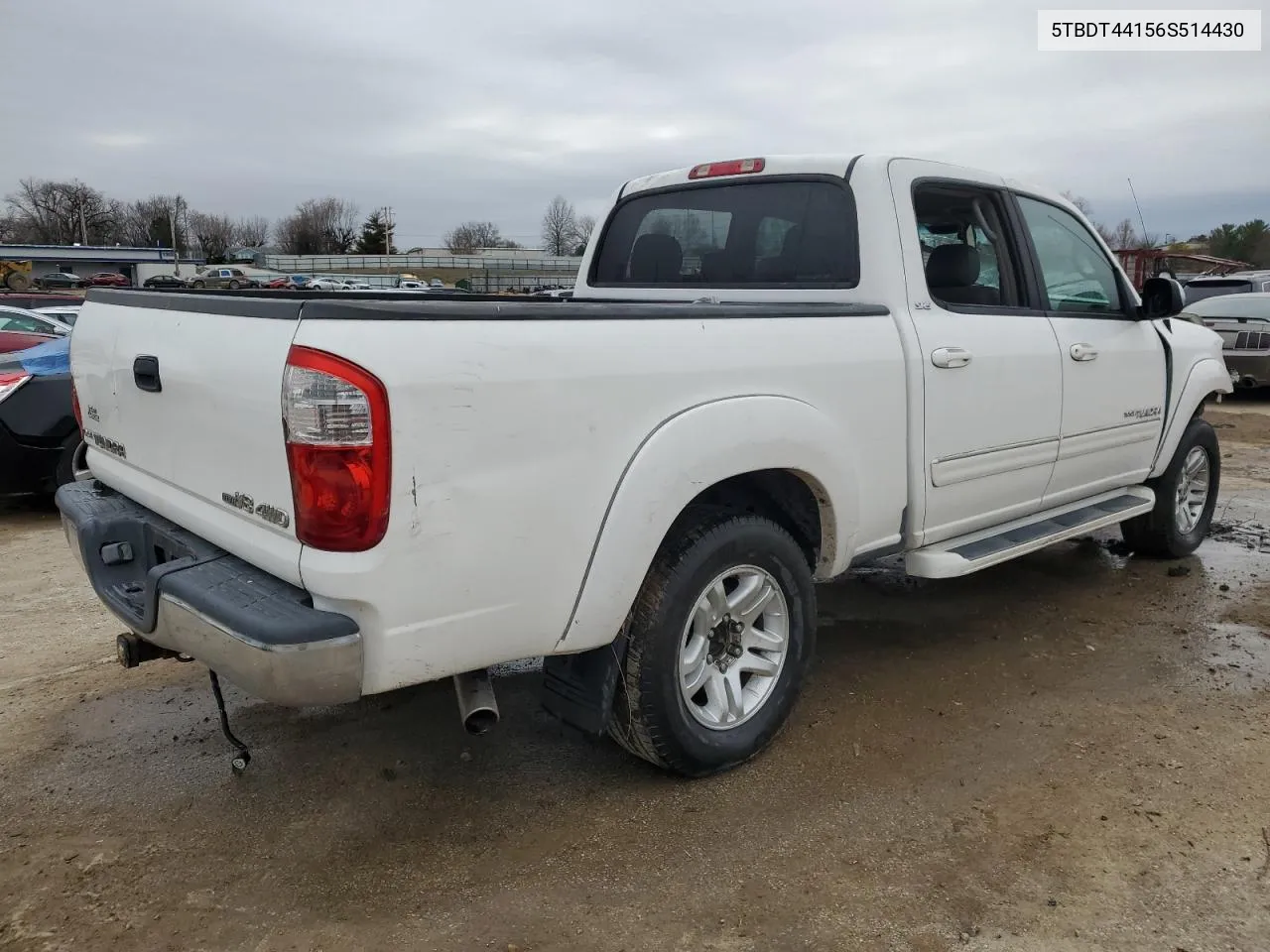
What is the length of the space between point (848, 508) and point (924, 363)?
2.03 feet

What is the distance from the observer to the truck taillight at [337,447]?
2207mm

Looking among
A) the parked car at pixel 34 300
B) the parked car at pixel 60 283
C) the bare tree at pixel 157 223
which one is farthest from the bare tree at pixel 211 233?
the parked car at pixel 34 300

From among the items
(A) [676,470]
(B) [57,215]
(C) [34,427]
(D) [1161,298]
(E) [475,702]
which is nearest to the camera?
(E) [475,702]

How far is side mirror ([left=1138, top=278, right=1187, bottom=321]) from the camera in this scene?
4590 millimetres

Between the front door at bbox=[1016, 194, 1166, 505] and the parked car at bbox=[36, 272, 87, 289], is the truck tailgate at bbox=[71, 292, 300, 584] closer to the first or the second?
the front door at bbox=[1016, 194, 1166, 505]

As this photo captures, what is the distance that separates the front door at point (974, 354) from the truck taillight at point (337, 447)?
6.77 feet

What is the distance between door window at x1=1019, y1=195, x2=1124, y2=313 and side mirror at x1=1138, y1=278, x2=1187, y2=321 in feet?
0.37


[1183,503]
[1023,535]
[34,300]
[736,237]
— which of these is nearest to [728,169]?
[736,237]

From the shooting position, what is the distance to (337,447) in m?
2.22

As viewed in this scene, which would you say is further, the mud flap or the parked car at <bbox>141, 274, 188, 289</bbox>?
the parked car at <bbox>141, 274, 188, 289</bbox>

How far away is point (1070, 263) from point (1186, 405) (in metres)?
1.27

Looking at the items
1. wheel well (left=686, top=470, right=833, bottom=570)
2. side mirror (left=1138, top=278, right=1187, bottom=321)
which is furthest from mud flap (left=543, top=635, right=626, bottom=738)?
side mirror (left=1138, top=278, right=1187, bottom=321)

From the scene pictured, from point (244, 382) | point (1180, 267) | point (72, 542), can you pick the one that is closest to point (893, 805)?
point (244, 382)

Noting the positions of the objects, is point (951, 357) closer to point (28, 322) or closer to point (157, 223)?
point (28, 322)
